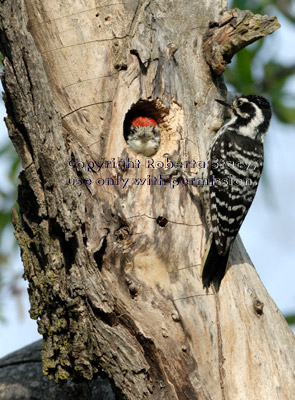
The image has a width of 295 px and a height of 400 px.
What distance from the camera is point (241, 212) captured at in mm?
4676

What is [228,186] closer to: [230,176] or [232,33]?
[230,176]

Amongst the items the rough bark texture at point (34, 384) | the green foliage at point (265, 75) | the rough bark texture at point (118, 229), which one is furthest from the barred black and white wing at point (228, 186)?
the rough bark texture at point (34, 384)

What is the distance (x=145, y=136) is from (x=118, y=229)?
1.52 metres

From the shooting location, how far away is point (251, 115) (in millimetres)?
5148

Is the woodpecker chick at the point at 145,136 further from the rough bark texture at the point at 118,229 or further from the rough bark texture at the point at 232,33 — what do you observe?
the rough bark texture at the point at 232,33

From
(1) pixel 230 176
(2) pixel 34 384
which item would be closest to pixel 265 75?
(1) pixel 230 176

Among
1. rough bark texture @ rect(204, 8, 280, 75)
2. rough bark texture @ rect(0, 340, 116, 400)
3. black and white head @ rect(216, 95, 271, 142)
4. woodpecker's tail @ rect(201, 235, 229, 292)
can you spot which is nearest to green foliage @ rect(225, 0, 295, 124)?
black and white head @ rect(216, 95, 271, 142)

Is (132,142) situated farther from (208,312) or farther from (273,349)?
(273,349)

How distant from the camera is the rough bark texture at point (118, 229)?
3.62 metres

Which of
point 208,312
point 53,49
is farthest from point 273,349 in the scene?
point 53,49

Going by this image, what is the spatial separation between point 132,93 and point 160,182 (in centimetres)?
76


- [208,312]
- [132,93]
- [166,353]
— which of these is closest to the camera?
[166,353]

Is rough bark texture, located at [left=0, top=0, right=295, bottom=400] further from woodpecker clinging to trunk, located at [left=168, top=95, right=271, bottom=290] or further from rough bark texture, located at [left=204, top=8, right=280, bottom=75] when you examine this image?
rough bark texture, located at [left=204, top=8, right=280, bottom=75]

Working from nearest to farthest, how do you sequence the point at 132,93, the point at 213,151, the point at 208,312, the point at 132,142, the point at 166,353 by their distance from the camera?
the point at 166,353, the point at 208,312, the point at 132,93, the point at 213,151, the point at 132,142
